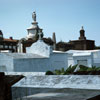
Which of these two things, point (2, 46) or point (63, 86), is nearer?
point (63, 86)

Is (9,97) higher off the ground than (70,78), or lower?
lower

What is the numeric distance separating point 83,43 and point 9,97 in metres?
37.6

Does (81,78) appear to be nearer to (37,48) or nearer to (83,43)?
(37,48)

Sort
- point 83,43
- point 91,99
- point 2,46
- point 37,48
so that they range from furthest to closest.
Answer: point 2,46, point 83,43, point 37,48, point 91,99

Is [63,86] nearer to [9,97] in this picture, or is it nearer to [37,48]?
[9,97]

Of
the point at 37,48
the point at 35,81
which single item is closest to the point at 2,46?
the point at 37,48

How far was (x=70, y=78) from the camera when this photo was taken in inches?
165

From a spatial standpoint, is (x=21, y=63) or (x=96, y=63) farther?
(x=96, y=63)

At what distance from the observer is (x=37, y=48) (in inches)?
867

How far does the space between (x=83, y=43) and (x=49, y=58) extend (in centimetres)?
2127

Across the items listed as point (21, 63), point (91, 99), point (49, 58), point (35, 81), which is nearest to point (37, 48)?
point (49, 58)

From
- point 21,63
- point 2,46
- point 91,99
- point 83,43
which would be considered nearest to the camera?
point 91,99

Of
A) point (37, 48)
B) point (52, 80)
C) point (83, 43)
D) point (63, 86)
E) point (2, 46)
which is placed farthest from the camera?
point (2, 46)

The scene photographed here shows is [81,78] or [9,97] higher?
[81,78]
